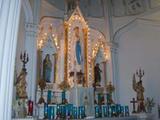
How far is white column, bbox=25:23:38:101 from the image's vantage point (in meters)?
7.41

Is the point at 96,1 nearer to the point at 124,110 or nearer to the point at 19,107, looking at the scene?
the point at 124,110

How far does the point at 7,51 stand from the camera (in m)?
1.89

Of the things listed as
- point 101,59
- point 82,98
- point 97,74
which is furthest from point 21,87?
point 101,59

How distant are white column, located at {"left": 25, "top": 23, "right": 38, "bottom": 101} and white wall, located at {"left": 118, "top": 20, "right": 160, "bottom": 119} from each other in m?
3.86

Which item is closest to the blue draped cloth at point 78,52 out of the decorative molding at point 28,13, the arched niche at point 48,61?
the arched niche at point 48,61

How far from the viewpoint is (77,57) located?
28.3ft

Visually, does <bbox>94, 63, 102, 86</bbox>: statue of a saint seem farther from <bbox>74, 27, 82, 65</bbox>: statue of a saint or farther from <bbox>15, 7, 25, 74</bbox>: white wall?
<bbox>15, 7, 25, 74</bbox>: white wall

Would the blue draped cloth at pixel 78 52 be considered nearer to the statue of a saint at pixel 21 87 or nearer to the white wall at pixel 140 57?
the white wall at pixel 140 57

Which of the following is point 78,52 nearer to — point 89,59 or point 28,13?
point 89,59

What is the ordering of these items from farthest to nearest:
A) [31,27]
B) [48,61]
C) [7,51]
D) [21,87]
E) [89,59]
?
1. [89,59]
2. [48,61]
3. [31,27]
4. [21,87]
5. [7,51]

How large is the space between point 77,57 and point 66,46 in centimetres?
55

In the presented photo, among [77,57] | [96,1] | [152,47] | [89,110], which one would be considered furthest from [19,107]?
[96,1]

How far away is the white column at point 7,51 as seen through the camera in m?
1.80

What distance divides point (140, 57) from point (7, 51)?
8.36m
